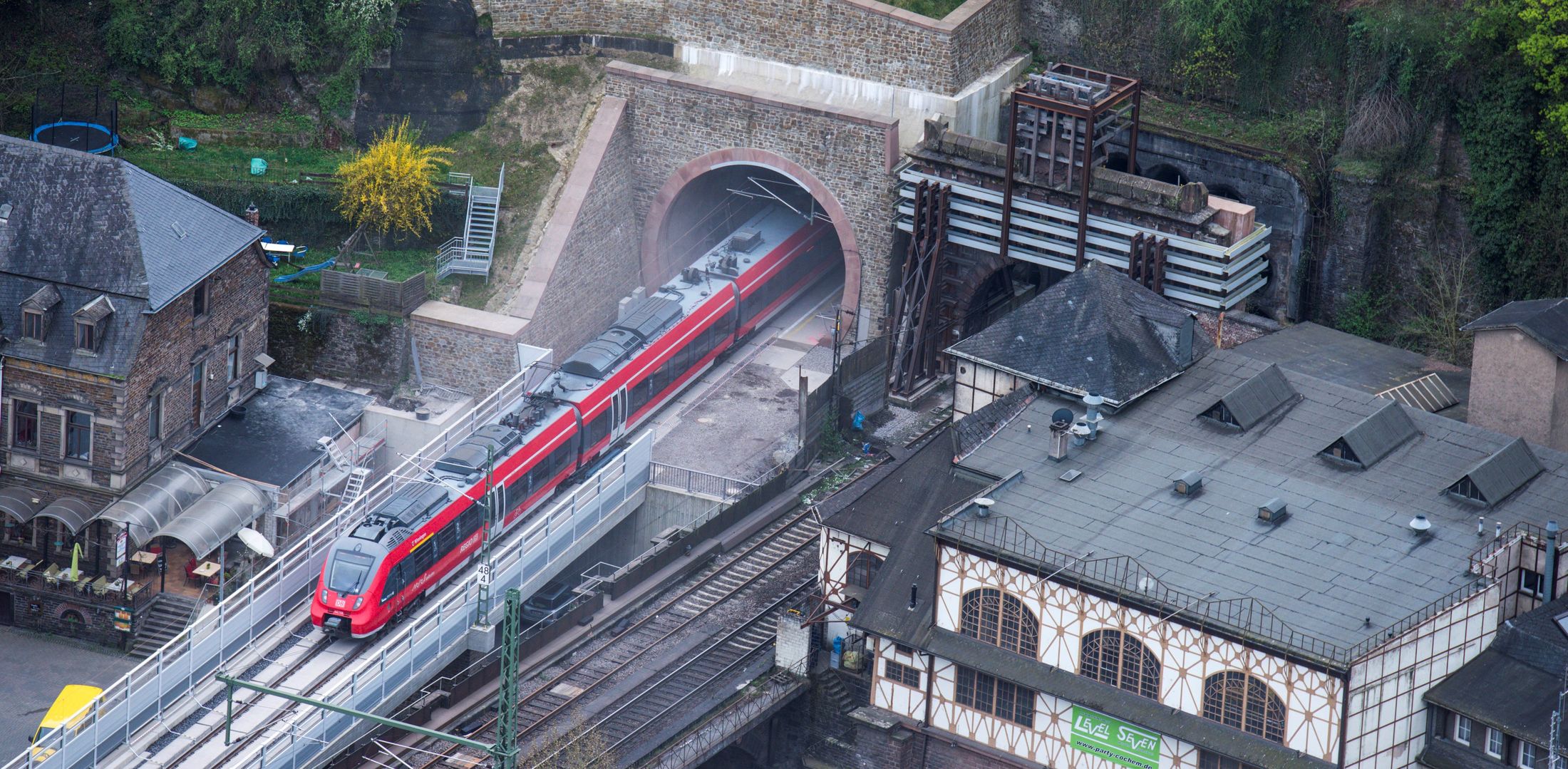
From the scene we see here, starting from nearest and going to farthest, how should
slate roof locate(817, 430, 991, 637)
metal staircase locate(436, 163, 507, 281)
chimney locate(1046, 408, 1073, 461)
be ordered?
Answer: slate roof locate(817, 430, 991, 637) → chimney locate(1046, 408, 1073, 461) → metal staircase locate(436, 163, 507, 281)

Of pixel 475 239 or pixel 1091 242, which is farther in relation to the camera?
pixel 475 239

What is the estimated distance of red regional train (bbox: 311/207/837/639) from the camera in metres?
59.4

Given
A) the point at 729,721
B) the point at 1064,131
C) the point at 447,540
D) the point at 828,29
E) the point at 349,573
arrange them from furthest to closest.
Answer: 1. the point at 828,29
2. the point at 1064,131
3. the point at 447,540
4. the point at 349,573
5. the point at 729,721

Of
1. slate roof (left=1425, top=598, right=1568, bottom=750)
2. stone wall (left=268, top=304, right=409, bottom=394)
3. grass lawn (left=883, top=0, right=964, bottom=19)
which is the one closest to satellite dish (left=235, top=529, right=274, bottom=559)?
stone wall (left=268, top=304, right=409, bottom=394)

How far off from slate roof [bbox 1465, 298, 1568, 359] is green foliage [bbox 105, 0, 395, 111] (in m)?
33.2

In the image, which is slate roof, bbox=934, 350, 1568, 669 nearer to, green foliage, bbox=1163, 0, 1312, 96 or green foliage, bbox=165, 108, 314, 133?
green foliage, bbox=1163, 0, 1312, 96

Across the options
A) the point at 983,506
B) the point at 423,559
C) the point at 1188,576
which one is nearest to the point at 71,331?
the point at 423,559

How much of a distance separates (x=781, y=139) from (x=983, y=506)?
21241 mm

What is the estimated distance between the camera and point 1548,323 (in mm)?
59875

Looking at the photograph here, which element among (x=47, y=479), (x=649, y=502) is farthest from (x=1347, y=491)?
(x=47, y=479)

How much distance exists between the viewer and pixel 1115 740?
5394 centimetres

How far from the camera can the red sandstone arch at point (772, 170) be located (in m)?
73.2

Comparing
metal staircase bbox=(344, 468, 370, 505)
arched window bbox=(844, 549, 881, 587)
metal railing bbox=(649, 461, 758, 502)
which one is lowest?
metal railing bbox=(649, 461, 758, 502)

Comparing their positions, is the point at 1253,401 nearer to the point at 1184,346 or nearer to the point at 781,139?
the point at 1184,346
